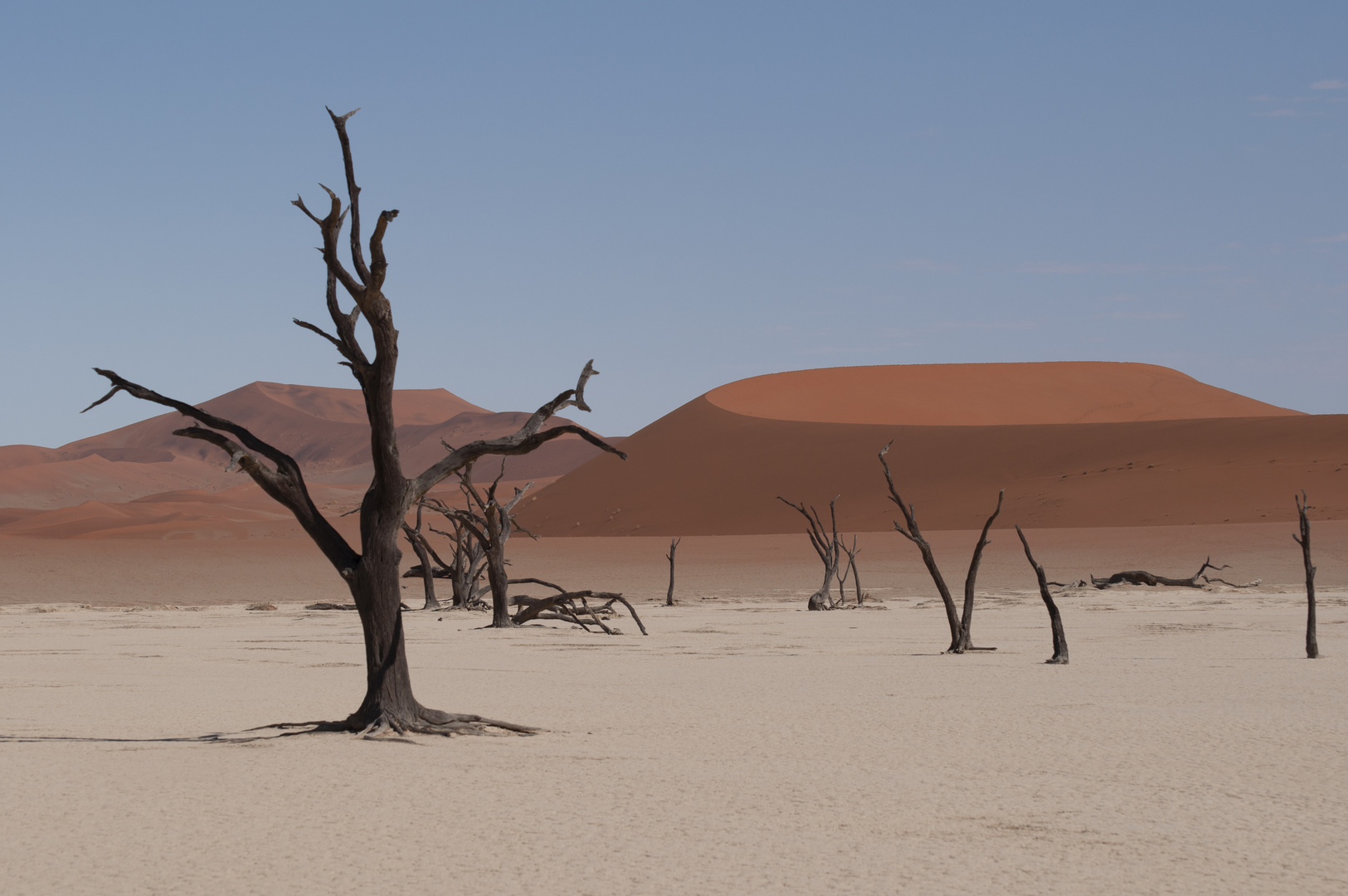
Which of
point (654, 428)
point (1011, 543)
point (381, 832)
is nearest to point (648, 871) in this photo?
point (381, 832)

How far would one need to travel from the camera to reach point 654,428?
95.3 meters

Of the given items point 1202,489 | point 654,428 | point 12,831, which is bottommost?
point 12,831

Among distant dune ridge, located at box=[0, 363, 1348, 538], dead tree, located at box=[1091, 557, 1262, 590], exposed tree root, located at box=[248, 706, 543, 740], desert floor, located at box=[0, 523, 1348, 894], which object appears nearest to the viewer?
desert floor, located at box=[0, 523, 1348, 894]

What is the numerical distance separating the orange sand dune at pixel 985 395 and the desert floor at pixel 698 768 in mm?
73586

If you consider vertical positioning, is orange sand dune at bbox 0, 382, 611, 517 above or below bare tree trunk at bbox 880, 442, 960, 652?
above

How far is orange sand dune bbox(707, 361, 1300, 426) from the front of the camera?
93625mm

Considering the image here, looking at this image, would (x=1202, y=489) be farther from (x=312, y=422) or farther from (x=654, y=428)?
(x=312, y=422)

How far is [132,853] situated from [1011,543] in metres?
39.7

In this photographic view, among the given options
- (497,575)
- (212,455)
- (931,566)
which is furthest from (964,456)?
(212,455)

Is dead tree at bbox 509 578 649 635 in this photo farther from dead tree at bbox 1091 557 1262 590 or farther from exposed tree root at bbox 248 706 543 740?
dead tree at bbox 1091 557 1262 590

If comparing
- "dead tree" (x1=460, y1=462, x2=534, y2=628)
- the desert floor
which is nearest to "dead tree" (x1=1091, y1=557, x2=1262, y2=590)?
the desert floor

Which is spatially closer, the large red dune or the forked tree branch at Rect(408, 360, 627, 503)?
the forked tree branch at Rect(408, 360, 627, 503)

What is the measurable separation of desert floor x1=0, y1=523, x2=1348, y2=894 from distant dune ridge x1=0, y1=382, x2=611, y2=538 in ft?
173

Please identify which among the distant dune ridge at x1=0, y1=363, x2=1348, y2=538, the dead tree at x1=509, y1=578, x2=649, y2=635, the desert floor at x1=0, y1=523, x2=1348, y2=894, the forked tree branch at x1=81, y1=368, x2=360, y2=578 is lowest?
the desert floor at x1=0, y1=523, x2=1348, y2=894
